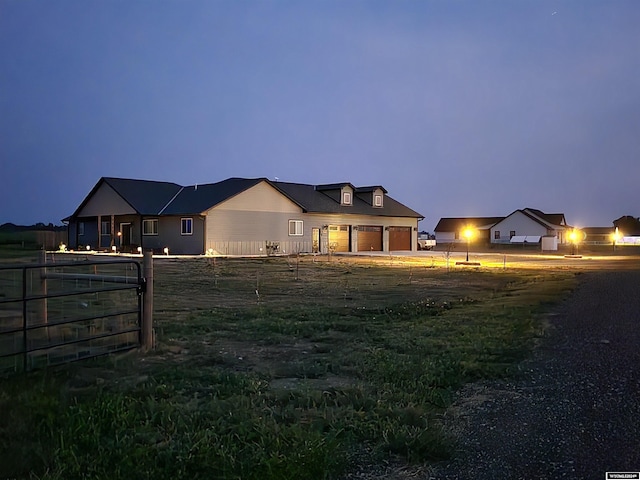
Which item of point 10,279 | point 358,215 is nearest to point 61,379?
point 10,279

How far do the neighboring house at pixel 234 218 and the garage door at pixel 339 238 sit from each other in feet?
0.25

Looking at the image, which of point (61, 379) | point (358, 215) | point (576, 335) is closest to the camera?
point (61, 379)

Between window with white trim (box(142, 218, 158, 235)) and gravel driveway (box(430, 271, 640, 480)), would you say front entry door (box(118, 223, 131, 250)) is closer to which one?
window with white trim (box(142, 218, 158, 235))

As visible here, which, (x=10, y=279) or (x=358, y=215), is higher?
(x=358, y=215)

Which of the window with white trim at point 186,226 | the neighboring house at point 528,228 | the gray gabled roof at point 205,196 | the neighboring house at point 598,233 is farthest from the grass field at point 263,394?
the neighboring house at point 598,233

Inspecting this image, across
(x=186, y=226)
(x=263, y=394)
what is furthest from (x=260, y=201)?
(x=263, y=394)

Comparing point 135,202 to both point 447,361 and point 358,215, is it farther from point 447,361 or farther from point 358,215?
point 447,361

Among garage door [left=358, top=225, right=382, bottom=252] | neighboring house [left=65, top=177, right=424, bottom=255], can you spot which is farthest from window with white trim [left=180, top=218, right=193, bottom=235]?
garage door [left=358, top=225, right=382, bottom=252]

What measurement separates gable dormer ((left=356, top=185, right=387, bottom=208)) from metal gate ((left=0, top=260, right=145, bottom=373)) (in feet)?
134

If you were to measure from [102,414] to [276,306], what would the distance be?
26.3 feet

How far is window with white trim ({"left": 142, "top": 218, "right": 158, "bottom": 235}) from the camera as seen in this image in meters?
40.4

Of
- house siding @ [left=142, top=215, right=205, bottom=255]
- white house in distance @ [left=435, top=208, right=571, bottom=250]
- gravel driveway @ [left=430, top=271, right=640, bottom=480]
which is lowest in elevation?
gravel driveway @ [left=430, top=271, right=640, bottom=480]

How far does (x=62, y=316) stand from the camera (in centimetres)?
755

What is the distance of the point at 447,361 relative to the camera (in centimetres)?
718
